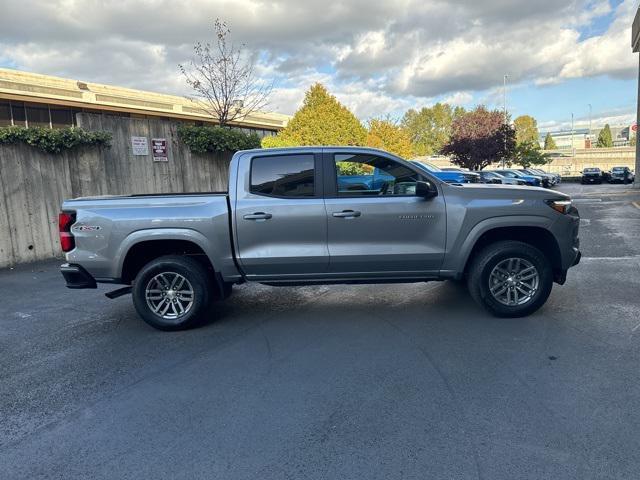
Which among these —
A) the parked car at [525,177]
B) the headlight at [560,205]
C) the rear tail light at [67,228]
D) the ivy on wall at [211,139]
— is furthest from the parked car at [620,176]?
the rear tail light at [67,228]

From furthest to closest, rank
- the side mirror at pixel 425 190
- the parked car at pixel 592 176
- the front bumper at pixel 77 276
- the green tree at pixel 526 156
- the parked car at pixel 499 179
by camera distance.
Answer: the green tree at pixel 526 156 → the parked car at pixel 592 176 → the parked car at pixel 499 179 → the front bumper at pixel 77 276 → the side mirror at pixel 425 190

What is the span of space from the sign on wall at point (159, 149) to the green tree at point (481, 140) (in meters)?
34.9

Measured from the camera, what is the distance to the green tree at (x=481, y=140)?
1628 inches

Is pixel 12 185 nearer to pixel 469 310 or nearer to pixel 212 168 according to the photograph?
pixel 212 168

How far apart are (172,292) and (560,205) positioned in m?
4.45

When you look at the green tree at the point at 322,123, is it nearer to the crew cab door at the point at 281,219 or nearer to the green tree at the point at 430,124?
the crew cab door at the point at 281,219

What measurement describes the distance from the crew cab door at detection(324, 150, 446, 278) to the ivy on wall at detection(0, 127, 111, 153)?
656cm

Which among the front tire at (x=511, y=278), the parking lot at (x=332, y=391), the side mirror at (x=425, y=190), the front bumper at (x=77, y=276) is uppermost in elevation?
the side mirror at (x=425, y=190)

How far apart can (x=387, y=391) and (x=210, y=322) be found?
2.69 meters

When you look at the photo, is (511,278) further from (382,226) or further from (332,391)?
(332,391)

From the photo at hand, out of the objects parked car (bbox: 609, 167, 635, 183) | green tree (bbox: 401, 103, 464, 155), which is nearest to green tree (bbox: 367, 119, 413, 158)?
parked car (bbox: 609, 167, 635, 183)

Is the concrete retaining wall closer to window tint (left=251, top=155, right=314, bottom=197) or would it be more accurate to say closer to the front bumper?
the front bumper

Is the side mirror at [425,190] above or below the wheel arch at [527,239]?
above

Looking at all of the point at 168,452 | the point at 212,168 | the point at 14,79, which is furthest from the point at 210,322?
the point at 14,79
